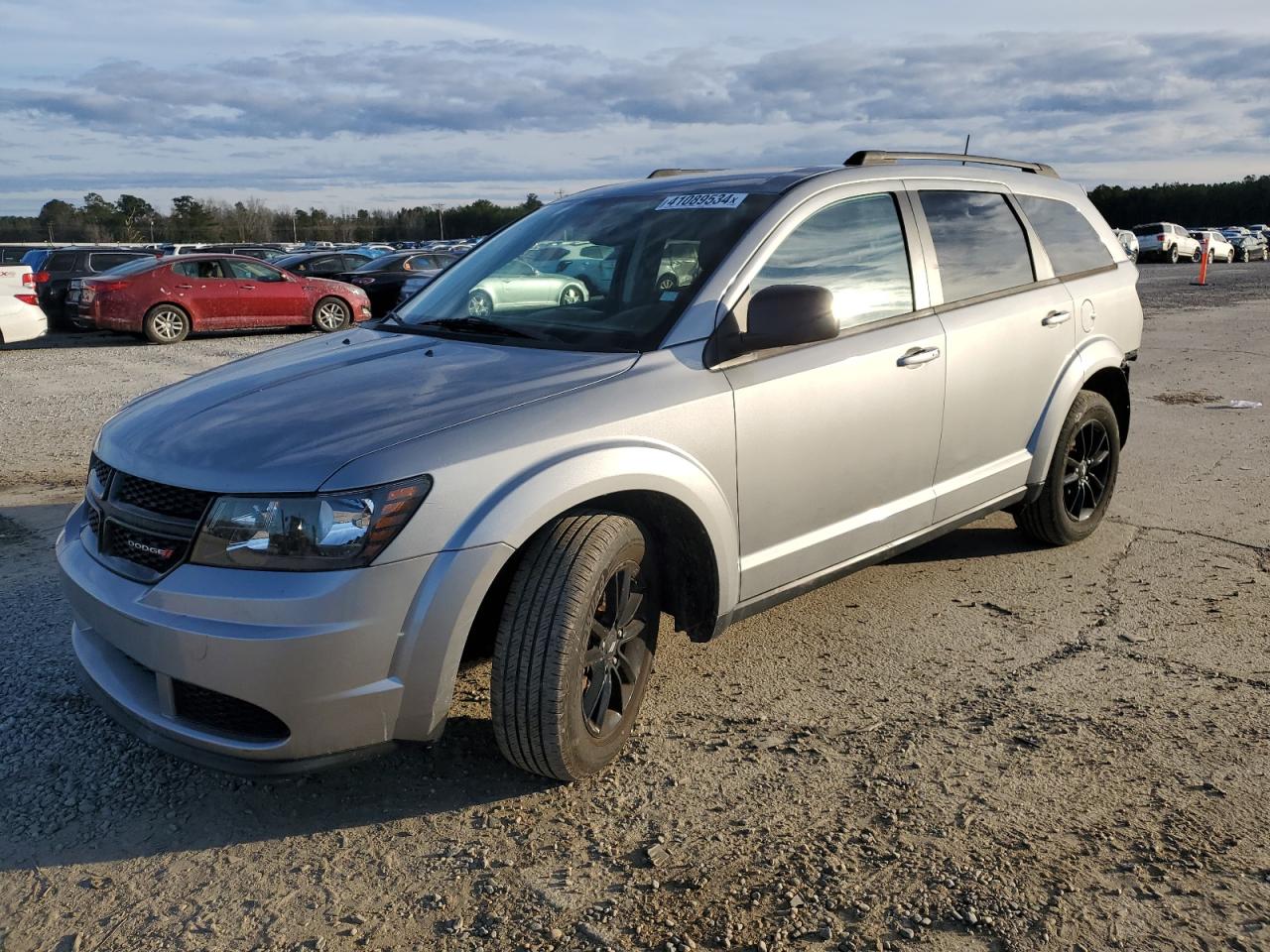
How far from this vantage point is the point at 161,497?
2902mm

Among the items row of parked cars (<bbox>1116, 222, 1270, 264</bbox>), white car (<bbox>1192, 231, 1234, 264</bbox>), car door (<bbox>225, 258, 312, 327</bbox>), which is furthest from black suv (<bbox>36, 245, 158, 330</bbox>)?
white car (<bbox>1192, 231, 1234, 264</bbox>)

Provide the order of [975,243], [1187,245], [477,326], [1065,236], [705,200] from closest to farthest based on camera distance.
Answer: [477,326], [705,200], [975,243], [1065,236], [1187,245]

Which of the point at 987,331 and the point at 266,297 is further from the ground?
the point at 987,331

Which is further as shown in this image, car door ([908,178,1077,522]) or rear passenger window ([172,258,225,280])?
rear passenger window ([172,258,225,280])

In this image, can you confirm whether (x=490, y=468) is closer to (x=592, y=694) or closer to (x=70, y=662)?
(x=592, y=694)

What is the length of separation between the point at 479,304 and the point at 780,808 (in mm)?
2150

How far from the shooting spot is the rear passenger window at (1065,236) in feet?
16.6

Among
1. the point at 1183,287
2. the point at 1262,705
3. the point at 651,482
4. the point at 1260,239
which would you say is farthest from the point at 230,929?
the point at 1260,239

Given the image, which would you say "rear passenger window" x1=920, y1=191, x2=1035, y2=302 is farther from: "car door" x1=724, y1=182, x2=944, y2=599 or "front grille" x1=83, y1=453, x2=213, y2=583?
"front grille" x1=83, y1=453, x2=213, y2=583

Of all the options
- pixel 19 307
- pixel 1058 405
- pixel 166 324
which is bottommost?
pixel 166 324

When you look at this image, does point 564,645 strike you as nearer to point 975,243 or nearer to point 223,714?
point 223,714

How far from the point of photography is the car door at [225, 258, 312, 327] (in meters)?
17.4

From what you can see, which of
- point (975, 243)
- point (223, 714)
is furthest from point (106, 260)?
point (223, 714)

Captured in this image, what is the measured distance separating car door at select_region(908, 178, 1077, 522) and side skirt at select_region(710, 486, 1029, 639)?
0.05 meters
